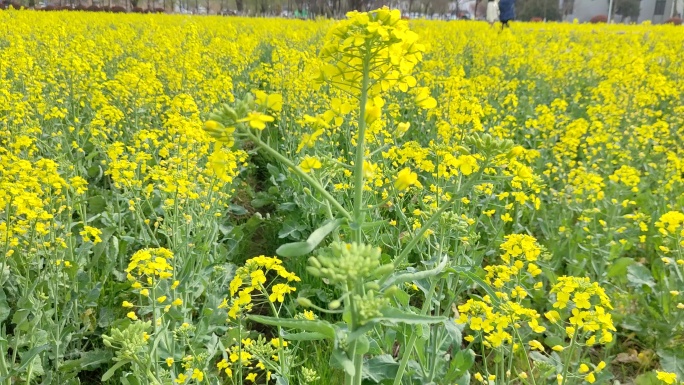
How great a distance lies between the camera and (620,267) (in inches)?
114

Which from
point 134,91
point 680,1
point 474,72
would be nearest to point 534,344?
point 134,91

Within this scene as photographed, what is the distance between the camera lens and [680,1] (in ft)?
141

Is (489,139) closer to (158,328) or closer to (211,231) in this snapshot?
(158,328)

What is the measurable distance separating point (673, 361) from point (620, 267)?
63cm

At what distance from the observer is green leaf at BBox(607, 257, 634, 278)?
289 centimetres

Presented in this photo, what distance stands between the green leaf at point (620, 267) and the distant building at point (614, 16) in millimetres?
46687

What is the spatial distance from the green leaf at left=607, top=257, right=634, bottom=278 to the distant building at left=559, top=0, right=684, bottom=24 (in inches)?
1838

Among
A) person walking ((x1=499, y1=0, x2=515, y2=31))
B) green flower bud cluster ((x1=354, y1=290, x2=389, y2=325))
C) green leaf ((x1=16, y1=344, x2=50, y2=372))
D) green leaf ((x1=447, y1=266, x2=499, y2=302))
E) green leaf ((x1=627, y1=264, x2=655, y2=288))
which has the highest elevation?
person walking ((x1=499, y1=0, x2=515, y2=31))

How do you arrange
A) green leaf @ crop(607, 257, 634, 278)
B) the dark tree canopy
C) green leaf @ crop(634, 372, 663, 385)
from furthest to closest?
the dark tree canopy
green leaf @ crop(607, 257, 634, 278)
green leaf @ crop(634, 372, 663, 385)

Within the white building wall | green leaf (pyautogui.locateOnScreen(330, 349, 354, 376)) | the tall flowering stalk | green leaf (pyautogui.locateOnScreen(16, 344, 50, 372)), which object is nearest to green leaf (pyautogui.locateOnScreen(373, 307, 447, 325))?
the tall flowering stalk

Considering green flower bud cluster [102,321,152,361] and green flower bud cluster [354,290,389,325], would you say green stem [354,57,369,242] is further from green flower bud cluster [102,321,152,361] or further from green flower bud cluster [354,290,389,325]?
green flower bud cluster [102,321,152,361]

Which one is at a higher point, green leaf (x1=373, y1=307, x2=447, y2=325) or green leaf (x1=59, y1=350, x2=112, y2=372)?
green leaf (x1=373, y1=307, x2=447, y2=325)

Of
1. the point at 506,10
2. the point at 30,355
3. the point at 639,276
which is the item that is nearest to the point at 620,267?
the point at 639,276

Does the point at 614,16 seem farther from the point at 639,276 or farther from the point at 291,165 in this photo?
the point at 291,165
